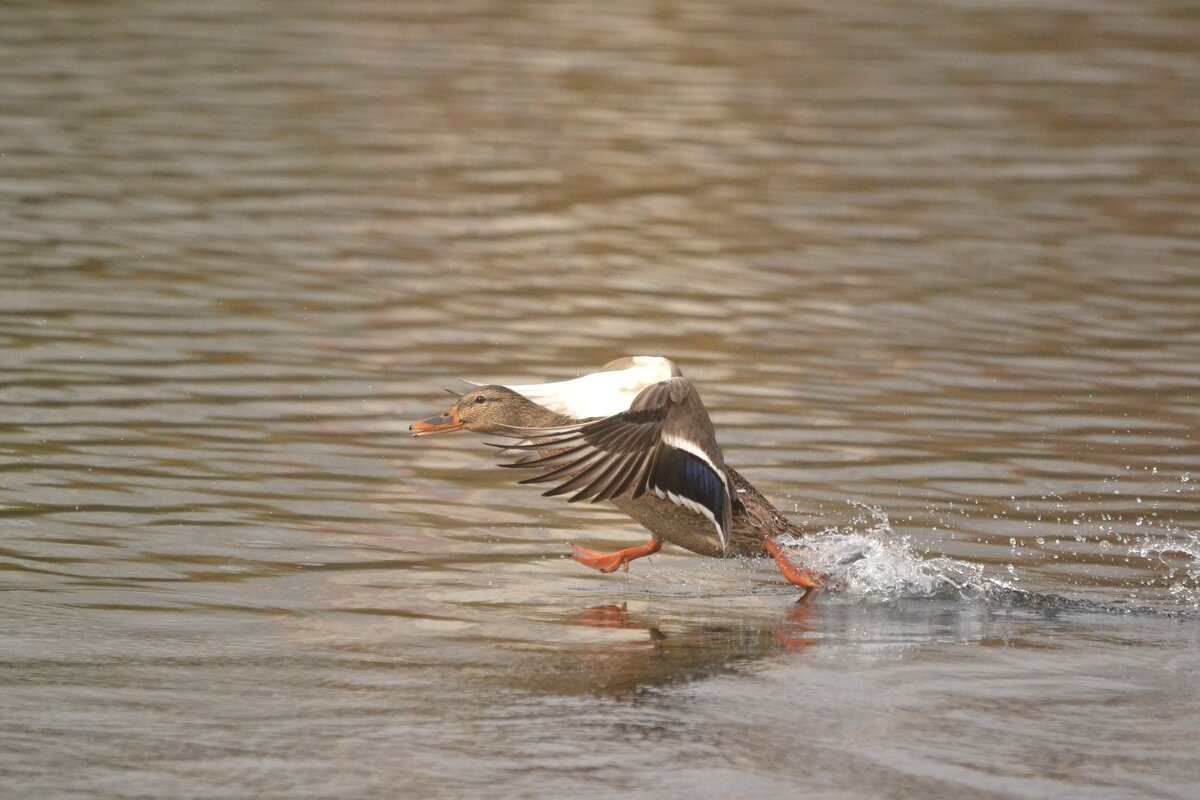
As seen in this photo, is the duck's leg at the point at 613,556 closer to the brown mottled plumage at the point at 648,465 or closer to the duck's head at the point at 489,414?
the brown mottled plumage at the point at 648,465

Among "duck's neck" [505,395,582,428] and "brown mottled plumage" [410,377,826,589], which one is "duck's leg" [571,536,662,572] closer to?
"brown mottled plumage" [410,377,826,589]

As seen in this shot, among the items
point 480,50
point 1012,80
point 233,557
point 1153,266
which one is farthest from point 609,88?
point 233,557

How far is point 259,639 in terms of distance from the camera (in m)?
5.68

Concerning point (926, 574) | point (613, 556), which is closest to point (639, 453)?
point (613, 556)

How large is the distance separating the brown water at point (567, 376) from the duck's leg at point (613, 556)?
6 cm

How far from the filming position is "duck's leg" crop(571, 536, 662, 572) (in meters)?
6.82

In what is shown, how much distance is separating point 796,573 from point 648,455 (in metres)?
0.82

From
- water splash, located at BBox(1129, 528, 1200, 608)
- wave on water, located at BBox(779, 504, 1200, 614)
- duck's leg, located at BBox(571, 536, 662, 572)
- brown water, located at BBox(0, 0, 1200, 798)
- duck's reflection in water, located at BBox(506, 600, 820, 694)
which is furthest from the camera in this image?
duck's leg, located at BBox(571, 536, 662, 572)

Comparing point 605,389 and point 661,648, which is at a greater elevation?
point 605,389

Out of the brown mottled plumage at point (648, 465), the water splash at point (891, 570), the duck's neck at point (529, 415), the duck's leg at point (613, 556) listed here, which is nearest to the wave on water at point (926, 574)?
the water splash at point (891, 570)

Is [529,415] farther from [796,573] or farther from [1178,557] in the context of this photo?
[1178,557]

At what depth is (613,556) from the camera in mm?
6805

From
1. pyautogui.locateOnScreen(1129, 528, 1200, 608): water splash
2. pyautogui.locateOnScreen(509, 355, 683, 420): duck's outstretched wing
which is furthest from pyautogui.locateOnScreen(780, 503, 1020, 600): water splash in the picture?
pyautogui.locateOnScreen(509, 355, 683, 420): duck's outstretched wing

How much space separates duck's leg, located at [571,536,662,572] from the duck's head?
1.61 ft
